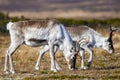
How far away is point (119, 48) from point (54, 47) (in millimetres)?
8006

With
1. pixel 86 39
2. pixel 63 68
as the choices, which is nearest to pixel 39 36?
pixel 63 68

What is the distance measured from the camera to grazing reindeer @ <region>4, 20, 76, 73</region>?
22375 mm

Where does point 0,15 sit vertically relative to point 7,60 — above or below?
above

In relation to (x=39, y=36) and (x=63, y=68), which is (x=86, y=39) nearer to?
(x=63, y=68)

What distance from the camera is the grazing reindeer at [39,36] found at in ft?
73.4

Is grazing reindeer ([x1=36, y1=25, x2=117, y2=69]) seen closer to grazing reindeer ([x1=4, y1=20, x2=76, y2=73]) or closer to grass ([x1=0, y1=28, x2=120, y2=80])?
grass ([x1=0, y1=28, x2=120, y2=80])

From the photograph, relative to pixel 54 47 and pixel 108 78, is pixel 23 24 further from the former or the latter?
pixel 108 78

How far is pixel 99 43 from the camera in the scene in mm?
26266

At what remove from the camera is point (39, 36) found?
22.5 m

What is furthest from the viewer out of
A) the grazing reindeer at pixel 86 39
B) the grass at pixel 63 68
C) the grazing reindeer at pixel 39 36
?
the grazing reindeer at pixel 86 39

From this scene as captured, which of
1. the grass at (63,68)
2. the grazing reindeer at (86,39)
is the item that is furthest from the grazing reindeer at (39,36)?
the grazing reindeer at (86,39)

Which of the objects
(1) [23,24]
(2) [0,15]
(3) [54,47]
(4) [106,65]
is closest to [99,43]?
(4) [106,65]

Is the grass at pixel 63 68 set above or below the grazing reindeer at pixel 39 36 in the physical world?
below

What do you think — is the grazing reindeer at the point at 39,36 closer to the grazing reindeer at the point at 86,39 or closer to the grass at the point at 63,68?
the grass at the point at 63,68
